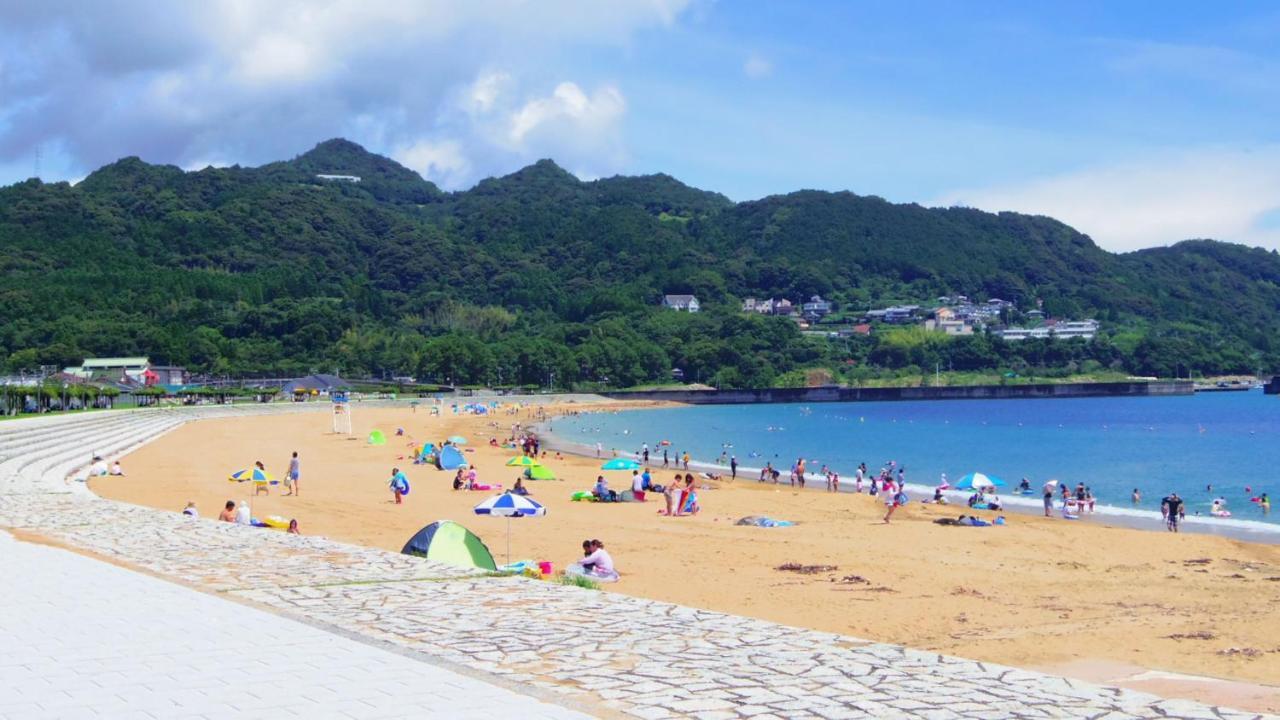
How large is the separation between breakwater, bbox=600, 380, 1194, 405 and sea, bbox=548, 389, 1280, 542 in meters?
10.2

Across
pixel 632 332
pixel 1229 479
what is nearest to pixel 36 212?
pixel 632 332

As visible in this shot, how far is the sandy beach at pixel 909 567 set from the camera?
1177cm

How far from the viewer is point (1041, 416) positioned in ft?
334

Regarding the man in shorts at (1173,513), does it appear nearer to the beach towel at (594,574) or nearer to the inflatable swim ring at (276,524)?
the beach towel at (594,574)

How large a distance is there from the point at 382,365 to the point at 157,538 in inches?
4682

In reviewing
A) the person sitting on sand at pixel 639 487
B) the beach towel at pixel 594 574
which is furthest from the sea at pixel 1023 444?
the beach towel at pixel 594 574

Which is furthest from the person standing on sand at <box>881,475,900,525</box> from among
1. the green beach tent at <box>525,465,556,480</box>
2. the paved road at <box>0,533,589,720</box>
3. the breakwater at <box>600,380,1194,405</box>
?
the breakwater at <box>600,380,1194,405</box>

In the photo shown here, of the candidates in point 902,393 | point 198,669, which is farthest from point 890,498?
point 902,393

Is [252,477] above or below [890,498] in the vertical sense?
above

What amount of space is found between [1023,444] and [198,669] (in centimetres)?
6160

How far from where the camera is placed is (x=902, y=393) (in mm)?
140125

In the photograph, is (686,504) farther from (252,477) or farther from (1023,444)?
(1023,444)

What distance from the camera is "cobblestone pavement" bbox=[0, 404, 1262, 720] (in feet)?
21.1

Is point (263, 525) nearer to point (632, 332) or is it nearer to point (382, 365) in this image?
point (382, 365)
